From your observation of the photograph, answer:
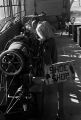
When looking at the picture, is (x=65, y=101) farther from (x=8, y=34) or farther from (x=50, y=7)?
(x=50, y=7)

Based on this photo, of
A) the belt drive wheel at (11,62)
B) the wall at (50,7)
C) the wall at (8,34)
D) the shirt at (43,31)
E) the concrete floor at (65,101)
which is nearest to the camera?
the belt drive wheel at (11,62)

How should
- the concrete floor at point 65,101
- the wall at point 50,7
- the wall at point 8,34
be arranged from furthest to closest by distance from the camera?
the wall at point 50,7 → the wall at point 8,34 → the concrete floor at point 65,101

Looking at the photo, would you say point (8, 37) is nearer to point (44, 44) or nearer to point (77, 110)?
point (44, 44)

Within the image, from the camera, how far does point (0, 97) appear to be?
3762 millimetres

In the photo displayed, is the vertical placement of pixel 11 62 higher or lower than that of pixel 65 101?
higher

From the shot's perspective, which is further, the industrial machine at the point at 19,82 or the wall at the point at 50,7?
the wall at the point at 50,7

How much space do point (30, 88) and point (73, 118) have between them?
812 mm

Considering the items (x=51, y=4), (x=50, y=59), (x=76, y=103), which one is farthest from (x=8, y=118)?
(x=51, y=4)

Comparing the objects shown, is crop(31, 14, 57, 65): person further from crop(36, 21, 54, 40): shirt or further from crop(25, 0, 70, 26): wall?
crop(25, 0, 70, 26): wall

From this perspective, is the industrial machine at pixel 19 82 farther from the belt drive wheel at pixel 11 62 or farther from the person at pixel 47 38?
the person at pixel 47 38

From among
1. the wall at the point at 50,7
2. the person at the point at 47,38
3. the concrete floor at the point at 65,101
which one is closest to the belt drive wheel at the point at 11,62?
the concrete floor at the point at 65,101

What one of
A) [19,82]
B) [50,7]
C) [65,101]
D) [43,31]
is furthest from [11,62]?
[50,7]

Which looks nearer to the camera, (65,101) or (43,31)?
(65,101)

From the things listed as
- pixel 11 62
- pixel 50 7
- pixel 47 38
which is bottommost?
pixel 11 62
